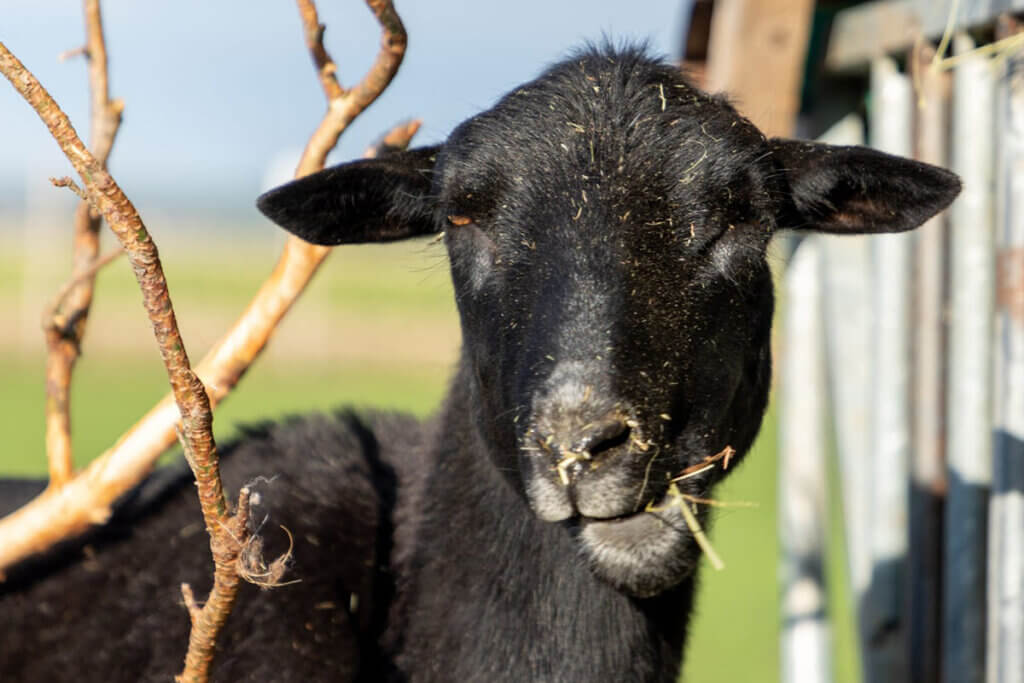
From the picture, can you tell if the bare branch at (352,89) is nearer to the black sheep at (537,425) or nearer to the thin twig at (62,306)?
the black sheep at (537,425)

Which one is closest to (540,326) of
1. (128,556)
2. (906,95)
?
(128,556)

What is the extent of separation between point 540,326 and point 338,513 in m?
1.30

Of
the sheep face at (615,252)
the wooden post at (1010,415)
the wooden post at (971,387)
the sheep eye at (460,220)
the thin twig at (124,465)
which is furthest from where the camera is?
the wooden post at (971,387)

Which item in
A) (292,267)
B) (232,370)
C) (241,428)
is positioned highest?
(292,267)

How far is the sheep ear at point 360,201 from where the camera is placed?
365 cm

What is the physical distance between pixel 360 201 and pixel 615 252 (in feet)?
3.37

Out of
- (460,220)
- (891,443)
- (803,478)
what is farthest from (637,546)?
(803,478)

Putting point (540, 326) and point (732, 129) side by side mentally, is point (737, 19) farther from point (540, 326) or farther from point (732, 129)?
point (540, 326)

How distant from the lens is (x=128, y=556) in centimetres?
401

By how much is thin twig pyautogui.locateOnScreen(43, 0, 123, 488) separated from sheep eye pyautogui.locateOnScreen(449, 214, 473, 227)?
1.33 metres

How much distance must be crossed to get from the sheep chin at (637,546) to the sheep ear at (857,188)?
1227 millimetres

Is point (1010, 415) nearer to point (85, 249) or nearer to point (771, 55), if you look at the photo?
point (771, 55)

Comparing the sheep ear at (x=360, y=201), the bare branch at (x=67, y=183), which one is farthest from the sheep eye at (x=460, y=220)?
the bare branch at (x=67, y=183)

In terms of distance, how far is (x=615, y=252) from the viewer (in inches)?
126
